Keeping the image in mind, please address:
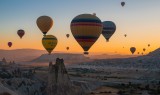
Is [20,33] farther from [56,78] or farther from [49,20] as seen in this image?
[56,78]

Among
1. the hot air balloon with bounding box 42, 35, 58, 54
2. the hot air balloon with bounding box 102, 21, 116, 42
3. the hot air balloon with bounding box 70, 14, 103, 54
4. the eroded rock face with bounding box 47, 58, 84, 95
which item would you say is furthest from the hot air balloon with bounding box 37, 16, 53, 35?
the eroded rock face with bounding box 47, 58, 84, 95

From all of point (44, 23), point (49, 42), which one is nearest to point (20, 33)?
point (49, 42)

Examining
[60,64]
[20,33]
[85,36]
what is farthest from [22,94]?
[20,33]

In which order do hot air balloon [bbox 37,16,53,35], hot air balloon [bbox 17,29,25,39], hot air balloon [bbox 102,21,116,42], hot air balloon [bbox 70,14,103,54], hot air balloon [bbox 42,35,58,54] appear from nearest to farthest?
hot air balloon [bbox 70,14,103,54], hot air balloon [bbox 102,21,116,42], hot air balloon [bbox 37,16,53,35], hot air balloon [bbox 42,35,58,54], hot air balloon [bbox 17,29,25,39]

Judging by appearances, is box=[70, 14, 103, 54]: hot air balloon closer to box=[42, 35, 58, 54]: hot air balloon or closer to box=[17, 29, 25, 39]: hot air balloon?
box=[42, 35, 58, 54]: hot air balloon

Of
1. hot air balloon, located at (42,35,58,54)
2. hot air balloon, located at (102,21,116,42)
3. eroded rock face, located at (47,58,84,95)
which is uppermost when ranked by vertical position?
hot air balloon, located at (102,21,116,42)

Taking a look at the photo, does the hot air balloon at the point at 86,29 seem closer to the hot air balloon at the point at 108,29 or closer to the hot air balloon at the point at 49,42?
the hot air balloon at the point at 108,29
